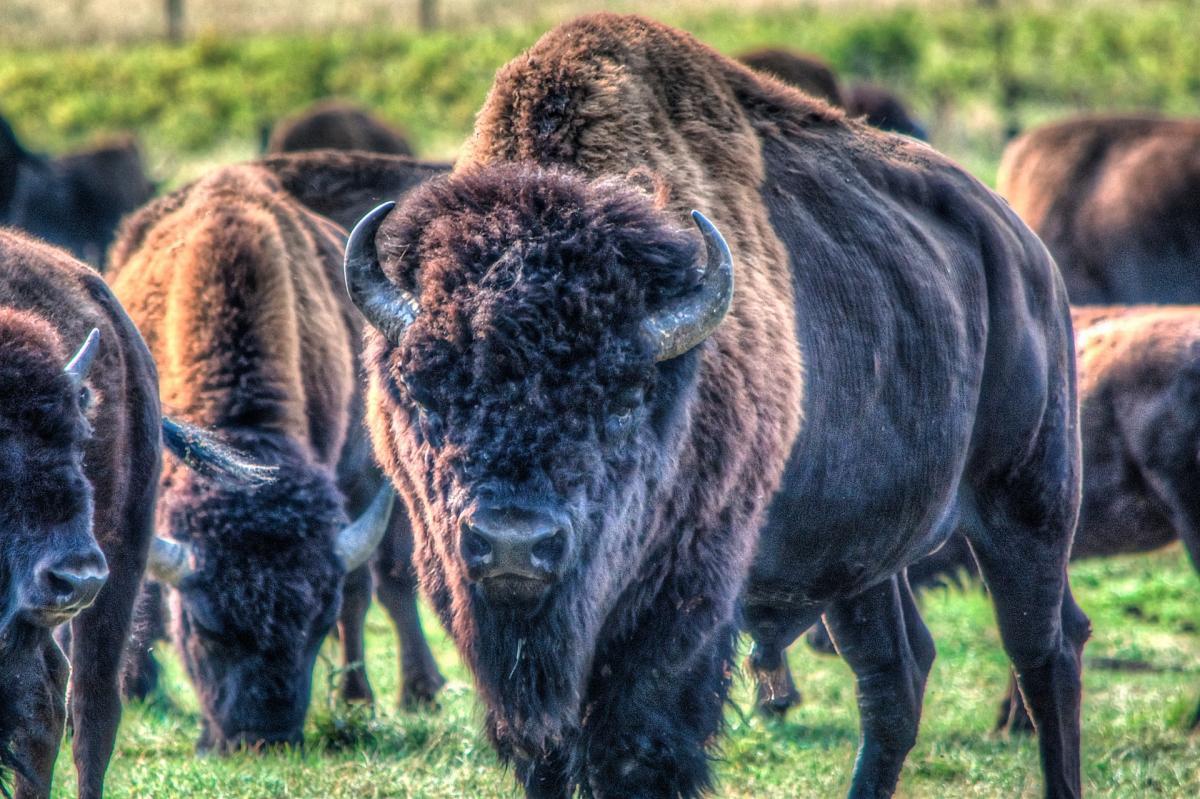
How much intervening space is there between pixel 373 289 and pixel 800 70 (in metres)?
8.75

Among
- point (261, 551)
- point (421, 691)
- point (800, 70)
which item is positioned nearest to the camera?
point (261, 551)

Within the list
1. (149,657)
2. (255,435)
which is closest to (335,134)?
(149,657)

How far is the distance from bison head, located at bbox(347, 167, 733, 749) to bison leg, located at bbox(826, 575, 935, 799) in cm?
179

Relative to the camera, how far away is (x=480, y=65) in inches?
1086

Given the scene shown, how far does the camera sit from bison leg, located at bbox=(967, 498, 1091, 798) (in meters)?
5.12

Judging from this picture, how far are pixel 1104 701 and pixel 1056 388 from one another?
101 inches

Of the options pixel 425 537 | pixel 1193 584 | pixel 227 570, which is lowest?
pixel 1193 584

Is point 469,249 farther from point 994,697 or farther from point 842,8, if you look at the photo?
point 842,8

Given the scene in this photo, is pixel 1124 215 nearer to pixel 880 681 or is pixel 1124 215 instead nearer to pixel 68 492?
pixel 880 681

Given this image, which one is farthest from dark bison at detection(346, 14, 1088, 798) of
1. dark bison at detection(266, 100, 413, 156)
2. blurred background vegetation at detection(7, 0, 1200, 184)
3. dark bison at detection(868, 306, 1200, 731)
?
Answer: blurred background vegetation at detection(7, 0, 1200, 184)

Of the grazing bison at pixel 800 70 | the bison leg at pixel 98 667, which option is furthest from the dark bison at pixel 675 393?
the grazing bison at pixel 800 70

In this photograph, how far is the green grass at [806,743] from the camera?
17.0 ft

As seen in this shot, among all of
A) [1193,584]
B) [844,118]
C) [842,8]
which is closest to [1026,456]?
[844,118]

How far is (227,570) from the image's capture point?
5.68 meters
